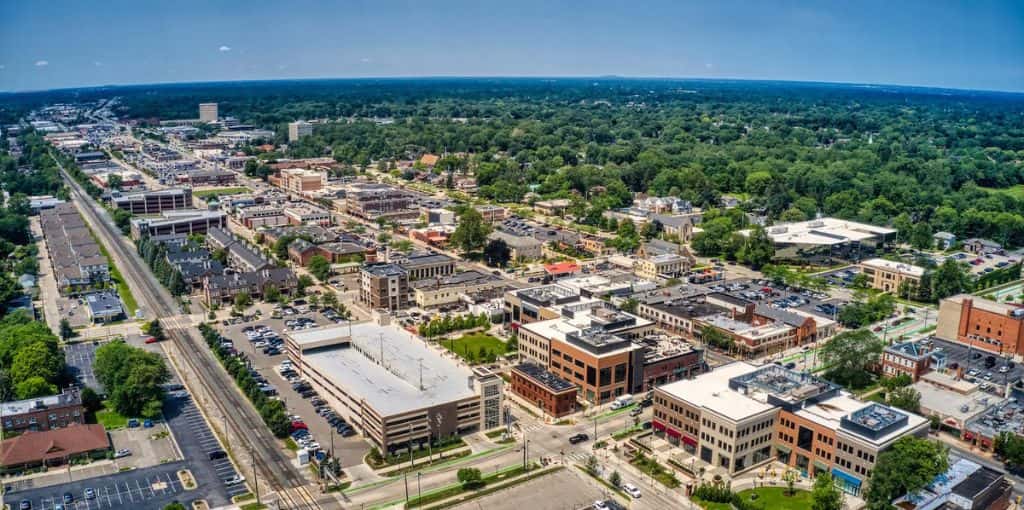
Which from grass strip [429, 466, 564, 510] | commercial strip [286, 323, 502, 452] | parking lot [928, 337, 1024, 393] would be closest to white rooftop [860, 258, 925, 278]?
parking lot [928, 337, 1024, 393]

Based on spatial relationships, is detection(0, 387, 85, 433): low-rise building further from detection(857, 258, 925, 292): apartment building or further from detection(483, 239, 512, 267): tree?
detection(857, 258, 925, 292): apartment building

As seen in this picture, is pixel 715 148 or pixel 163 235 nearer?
pixel 163 235

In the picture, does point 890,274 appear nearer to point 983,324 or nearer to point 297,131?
point 983,324

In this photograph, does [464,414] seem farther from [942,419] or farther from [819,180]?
[819,180]

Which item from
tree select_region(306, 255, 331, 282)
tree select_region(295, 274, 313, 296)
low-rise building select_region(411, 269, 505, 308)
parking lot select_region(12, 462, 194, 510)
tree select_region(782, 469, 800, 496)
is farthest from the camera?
tree select_region(306, 255, 331, 282)

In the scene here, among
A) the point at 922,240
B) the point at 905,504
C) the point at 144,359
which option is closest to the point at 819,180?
the point at 922,240

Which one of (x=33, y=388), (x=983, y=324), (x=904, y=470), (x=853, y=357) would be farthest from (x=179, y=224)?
(x=983, y=324)
